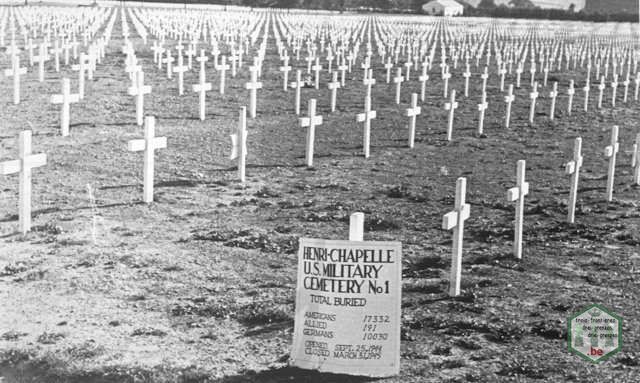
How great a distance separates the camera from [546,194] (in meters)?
12.9

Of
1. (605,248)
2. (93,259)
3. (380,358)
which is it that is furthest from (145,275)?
(605,248)

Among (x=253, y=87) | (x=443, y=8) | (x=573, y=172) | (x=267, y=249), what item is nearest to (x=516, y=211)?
(x=573, y=172)

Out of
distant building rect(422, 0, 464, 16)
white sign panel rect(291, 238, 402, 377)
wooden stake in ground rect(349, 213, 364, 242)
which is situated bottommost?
white sign panel rect(291, 238, 402, 377)

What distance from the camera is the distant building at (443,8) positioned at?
108925 millimetres

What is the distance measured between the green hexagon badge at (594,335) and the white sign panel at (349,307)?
60.7 inches

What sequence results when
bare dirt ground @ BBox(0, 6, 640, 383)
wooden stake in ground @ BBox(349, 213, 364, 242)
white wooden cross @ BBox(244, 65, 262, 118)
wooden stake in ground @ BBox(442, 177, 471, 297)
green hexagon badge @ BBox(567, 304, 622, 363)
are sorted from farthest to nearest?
white wooden cross @ BBox(244, 65, 262, 118) → wooden stake in ground @ BBox(442, 177, 471, 297) → green hexagon badge @ BBox(567, 304, 622, 363) → bare dirt ground @ BBox(0, 6, 640, 383) → wooden stake in ground @ BBox(349, 213, 364, 242)

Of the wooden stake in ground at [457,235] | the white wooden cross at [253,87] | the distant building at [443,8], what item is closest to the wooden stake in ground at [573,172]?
the wooden stake in ground at [457,235]

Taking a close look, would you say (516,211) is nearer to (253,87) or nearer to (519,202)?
(519,202)

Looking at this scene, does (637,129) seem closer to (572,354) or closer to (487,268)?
(487,268)

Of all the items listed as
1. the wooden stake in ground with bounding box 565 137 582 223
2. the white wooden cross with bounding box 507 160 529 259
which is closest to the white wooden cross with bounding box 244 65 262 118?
the wooden stake in ground with bounding box 565 137 582 223

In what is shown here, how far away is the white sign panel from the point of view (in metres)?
5.68

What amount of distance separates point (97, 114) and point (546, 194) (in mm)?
9214

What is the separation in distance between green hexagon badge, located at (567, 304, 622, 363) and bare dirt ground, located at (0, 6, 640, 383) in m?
0.13

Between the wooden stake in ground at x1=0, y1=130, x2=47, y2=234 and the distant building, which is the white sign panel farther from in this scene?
the distant building
